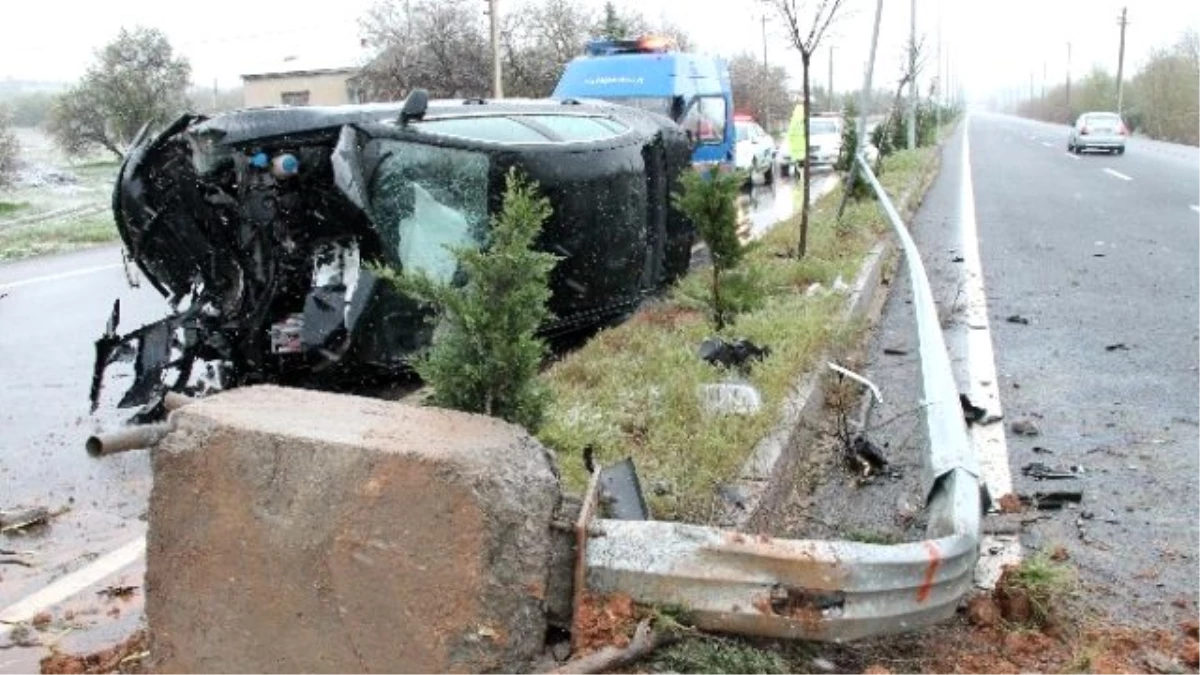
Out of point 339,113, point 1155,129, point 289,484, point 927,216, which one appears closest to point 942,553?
point 289,484

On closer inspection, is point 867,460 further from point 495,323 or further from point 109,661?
point 109,661

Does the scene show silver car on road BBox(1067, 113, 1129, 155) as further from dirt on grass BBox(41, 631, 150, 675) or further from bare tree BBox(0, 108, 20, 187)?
dirt on grass BBox(41, 631, 150, 675)

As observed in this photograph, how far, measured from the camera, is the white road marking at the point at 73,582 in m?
4.02

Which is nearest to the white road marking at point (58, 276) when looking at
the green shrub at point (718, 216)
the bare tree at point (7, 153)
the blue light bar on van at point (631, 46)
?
the blue light bar on van at point (631, 46)

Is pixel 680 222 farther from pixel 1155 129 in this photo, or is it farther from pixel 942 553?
pixel 1155 129

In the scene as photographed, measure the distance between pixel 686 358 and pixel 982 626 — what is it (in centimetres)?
312

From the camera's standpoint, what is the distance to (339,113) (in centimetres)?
603

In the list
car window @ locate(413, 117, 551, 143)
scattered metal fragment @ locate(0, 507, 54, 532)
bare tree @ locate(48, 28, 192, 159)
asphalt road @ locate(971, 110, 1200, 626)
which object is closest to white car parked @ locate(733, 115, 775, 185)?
asphalt road @ locate(971, 110, 1200, 626)

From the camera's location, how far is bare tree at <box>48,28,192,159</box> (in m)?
29.1

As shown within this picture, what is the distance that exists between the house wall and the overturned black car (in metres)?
36.8

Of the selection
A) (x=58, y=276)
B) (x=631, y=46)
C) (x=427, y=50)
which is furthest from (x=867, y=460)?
(x=427, y=50)

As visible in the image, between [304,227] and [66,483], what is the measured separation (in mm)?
1752

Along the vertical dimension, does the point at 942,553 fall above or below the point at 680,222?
below

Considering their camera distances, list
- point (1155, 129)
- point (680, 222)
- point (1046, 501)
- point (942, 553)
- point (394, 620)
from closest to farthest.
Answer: point (394, 620), point (942, 553), point (1046, 501), point (680, 222), point (1155, 129)
